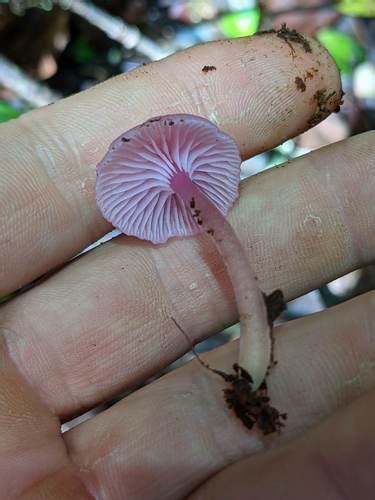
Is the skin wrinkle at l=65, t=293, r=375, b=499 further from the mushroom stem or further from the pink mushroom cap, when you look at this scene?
the pink mushroom cap

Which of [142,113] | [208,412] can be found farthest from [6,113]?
[208,412]

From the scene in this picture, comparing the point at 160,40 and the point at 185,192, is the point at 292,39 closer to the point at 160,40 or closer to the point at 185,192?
the point at 185,192

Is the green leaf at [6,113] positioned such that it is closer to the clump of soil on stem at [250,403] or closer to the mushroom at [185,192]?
the mushroom at [185,192]

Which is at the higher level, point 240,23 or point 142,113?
point 240,23

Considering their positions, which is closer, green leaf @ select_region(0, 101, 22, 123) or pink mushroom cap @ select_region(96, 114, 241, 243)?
pink mushroom cap @ select_region(96, 114, 241, 243)

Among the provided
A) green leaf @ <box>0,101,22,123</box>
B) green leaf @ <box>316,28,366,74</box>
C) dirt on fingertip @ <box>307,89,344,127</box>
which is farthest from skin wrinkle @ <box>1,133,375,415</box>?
green leaf @ <box>316,28,366,74</box>

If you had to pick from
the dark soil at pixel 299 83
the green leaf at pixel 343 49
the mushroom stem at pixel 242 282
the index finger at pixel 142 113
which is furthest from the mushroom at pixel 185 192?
the green leaf at pixel 343 49

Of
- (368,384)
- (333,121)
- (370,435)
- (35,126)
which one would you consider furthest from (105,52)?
(370,435)
